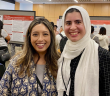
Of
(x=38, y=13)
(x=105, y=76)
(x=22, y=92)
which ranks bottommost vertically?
→ (x=22, y=92)

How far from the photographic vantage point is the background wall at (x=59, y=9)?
33.6 ft

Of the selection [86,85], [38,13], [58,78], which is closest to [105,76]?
[86,85]

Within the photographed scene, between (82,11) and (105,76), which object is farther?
(82,11)

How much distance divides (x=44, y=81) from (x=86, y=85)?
1.42 ft

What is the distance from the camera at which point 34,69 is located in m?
1.41

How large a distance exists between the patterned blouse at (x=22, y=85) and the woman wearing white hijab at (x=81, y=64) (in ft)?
0.35

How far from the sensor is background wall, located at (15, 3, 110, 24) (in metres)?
10.2

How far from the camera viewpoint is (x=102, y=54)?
3.88 feet

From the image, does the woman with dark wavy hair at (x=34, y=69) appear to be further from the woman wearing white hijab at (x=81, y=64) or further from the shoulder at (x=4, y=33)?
the shoulder at (x=4, y=33)

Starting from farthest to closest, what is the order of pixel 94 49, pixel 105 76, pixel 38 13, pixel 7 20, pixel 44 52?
pixel 38 13, pixel 7 20, pixel 44 52, pixel 94 49, pixel 105 76

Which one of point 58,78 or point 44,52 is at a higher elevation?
point 44,52

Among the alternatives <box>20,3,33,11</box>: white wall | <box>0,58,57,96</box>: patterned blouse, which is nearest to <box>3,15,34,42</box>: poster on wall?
<box>0,58,57,96</box>: patterned blouse

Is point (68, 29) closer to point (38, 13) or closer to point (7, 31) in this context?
point (7, 31)

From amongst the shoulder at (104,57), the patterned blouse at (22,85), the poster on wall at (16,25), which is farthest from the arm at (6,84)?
the poster on wall at (16,25)
